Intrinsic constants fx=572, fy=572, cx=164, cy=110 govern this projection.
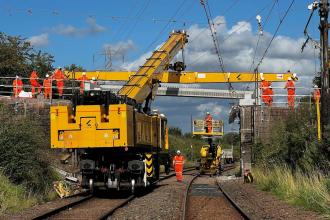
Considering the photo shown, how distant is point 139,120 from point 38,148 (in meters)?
3.87

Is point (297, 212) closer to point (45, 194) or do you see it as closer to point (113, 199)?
point (113, 199)

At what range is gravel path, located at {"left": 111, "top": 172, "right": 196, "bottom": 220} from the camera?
14914 mm

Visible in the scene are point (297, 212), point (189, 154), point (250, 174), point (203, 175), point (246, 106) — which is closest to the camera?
point (297, 212)

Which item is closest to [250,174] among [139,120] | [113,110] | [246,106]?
[246,106]

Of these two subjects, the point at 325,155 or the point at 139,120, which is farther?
the point at 139,120

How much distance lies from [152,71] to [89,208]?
1337 centimetres

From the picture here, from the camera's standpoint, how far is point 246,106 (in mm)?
33125

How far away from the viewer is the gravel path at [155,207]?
14.9m

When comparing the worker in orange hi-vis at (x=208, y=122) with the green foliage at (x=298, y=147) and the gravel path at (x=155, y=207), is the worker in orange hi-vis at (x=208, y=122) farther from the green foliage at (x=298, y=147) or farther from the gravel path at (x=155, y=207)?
the gravel path at (x=155, y=207)

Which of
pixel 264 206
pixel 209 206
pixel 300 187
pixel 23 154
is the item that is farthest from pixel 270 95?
pixel 23 154

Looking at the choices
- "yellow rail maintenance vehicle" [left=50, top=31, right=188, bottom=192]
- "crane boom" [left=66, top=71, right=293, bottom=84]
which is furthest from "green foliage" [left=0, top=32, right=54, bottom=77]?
"yellow rail maintenance vehicle" [left=50, top=31, right=188, bottom=192]

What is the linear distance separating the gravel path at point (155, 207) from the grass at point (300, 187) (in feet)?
11.8

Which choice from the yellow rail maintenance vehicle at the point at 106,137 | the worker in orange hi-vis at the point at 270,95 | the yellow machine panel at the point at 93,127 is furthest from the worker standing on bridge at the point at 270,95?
the yellow machine panel at the point at 93,127

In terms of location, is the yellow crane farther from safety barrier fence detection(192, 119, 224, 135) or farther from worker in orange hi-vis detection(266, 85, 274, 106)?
safety barrier fence detection(192, 119, 224, 135)
